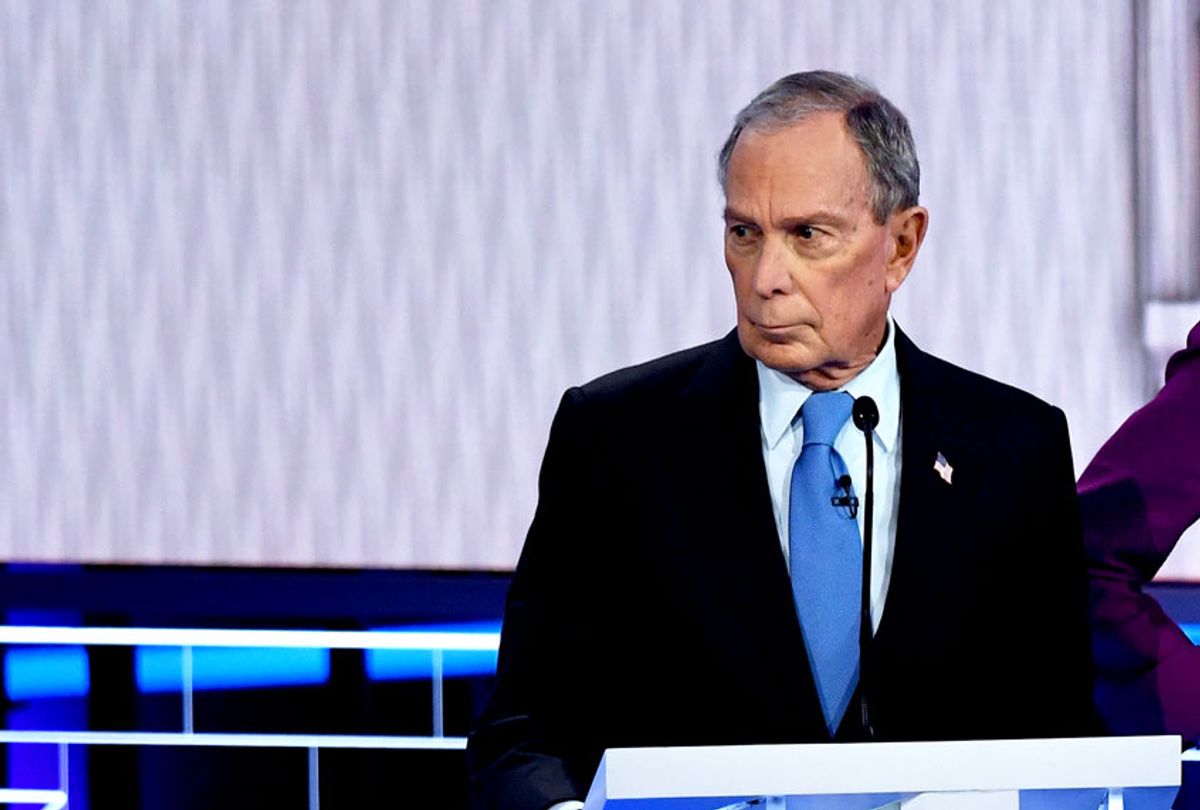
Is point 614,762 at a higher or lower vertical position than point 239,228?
lower

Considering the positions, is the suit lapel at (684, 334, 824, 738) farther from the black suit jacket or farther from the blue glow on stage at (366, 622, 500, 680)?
the blue glow on stage at (366, 622, 500, 680)

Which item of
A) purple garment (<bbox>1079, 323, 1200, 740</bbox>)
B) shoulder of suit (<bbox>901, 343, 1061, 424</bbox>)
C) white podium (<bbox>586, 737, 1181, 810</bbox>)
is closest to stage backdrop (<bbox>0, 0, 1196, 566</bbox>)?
purple garment (<bbox>1079, 323, 1200, 740</bbox>)

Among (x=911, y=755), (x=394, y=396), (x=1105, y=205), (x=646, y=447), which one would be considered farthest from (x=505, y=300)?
(x=911, y=755)

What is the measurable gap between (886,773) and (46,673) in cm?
225

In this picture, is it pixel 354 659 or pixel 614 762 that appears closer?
pixel 614 762

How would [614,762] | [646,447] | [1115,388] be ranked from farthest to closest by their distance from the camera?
[1115,388]
[646,447]
[614,762]

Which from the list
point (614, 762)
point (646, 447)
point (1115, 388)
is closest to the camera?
point (614, 762)

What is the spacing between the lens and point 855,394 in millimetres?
1814

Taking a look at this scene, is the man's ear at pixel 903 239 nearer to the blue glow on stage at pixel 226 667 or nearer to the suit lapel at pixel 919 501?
the suit lapel at pixel 919 501

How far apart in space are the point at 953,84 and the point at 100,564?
1615mm

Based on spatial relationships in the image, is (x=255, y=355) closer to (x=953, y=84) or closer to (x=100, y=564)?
(x=100, y=564)

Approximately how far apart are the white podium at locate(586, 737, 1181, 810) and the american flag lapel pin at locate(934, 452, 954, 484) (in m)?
0.62

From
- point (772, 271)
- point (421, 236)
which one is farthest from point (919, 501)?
point (421, 236)

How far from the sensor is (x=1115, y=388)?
9.46 ft
